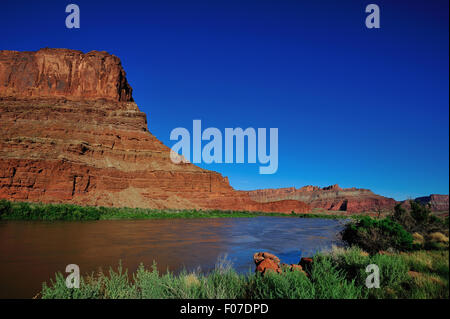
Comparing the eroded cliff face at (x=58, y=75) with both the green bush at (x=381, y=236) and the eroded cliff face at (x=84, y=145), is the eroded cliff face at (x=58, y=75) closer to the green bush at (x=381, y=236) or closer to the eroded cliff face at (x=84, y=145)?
the eroded cliff face at (x=84, y=145)

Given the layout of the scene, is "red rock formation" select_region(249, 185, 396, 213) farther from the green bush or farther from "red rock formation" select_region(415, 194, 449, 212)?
the green bush

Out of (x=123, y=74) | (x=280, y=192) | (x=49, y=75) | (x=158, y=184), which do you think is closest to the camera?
(x=158, y=184)

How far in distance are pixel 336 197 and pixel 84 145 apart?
127 meters

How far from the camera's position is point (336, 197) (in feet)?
468

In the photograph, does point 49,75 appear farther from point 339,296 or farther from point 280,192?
point 280,192

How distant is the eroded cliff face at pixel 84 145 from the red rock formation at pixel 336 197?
214 ft

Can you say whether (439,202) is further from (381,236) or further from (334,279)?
(334,279)

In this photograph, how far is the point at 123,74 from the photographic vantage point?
83.1 m

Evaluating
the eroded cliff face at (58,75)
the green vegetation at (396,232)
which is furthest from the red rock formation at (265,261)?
the eroded cliff face at (58,75)

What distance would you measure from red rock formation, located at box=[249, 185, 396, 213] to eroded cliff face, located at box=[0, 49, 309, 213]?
65.2 meters

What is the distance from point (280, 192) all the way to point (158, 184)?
13476 cm
